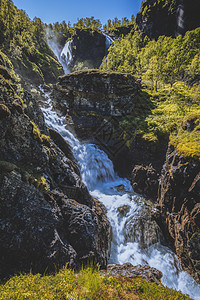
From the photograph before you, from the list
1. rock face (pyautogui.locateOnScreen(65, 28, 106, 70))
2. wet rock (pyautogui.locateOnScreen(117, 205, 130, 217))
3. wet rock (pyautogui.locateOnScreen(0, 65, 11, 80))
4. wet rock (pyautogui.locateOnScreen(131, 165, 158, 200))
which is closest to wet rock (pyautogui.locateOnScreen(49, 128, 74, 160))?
wet rock (pyautogui.locateOnScreen(0, 65, 11, 80))

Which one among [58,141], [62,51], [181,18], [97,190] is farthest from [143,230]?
[62,51]

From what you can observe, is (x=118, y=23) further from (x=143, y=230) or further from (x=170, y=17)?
(x=143, y=230)

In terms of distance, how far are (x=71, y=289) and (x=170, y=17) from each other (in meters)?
76.5

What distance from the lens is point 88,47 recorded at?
78062 millimetres

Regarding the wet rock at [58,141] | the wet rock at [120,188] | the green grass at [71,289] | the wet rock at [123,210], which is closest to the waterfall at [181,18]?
the wet rock at [120,188]

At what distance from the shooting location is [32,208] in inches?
189

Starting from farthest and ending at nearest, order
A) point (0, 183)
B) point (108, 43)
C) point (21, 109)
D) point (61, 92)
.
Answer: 1. point (108, 43)
2. point (61, 92)
3. point (21, 109)
4. point (0, 183)

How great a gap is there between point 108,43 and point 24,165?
305 feet

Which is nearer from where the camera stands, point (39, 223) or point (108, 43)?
point (39, 223)

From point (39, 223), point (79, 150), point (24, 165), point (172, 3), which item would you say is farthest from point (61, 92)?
point (172, 3)

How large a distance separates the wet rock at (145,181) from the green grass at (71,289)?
10.9m

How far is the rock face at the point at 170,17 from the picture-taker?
42.3 meters

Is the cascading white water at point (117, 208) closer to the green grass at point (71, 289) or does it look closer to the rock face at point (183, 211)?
the rock face at point (183, 211)

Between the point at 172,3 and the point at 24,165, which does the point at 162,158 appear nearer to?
the point at 24,165
